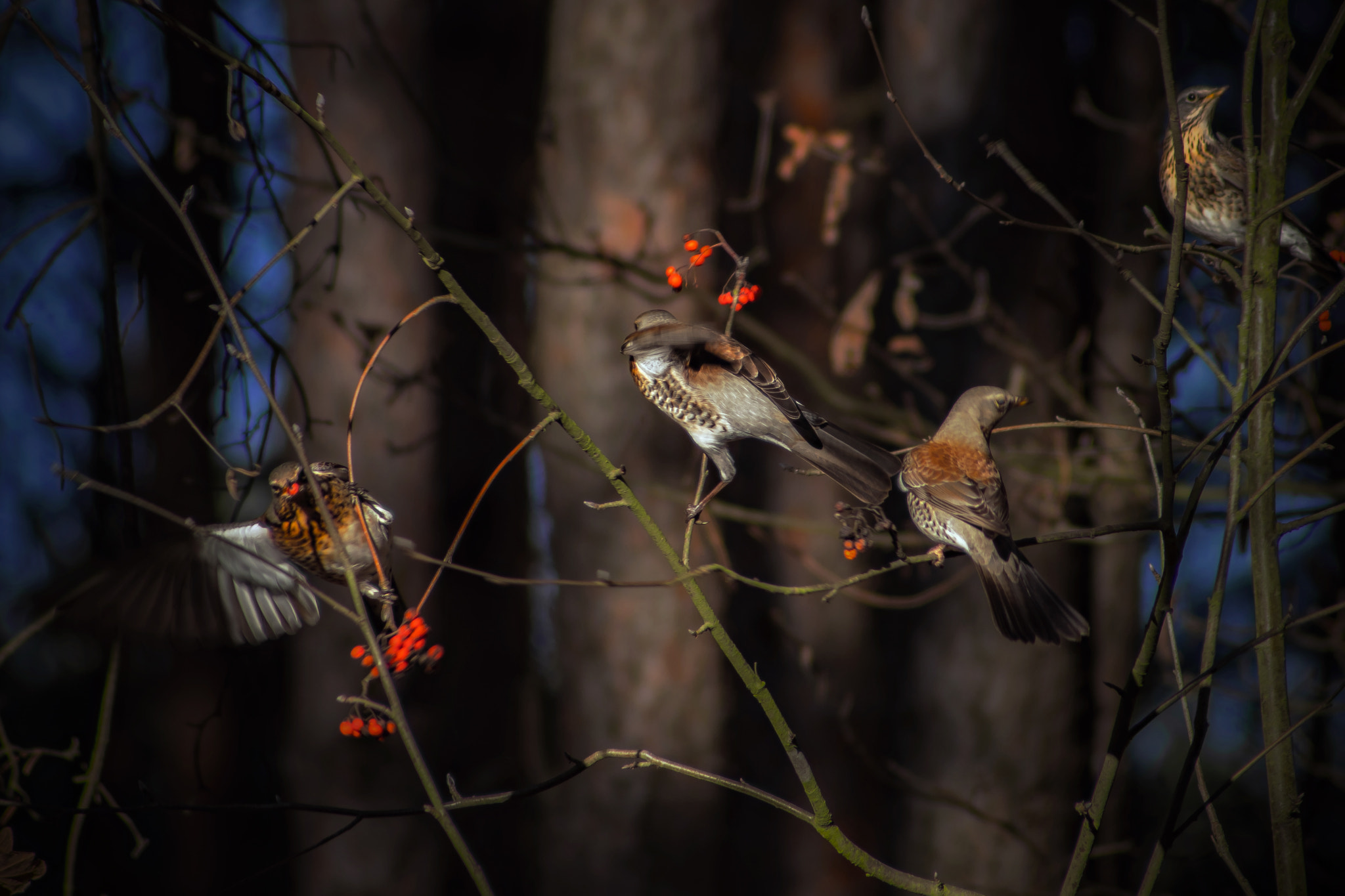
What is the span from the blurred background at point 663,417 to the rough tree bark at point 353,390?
1cm

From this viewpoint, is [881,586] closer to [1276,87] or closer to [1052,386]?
[1052,386]

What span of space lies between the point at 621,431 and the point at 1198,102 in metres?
1.91

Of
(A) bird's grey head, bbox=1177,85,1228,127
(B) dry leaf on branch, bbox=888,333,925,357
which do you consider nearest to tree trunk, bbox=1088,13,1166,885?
(B) dry leaf on branch, bbox=888,333,925,357

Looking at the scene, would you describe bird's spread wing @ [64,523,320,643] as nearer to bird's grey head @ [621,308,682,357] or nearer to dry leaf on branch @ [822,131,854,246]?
bird's grey head @ [621,308,682,357]

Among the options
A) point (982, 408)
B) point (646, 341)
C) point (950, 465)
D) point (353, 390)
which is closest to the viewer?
point (646, 341)

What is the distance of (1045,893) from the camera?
123 inches

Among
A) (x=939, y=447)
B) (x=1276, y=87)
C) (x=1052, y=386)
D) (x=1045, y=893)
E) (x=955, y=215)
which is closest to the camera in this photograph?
(x=1276, y=87)

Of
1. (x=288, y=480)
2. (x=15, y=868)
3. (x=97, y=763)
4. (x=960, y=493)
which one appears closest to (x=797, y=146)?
(x=960, y=493)

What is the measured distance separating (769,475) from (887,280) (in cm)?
99

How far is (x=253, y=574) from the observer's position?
1.51 m

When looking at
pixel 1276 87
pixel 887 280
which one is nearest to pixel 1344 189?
pixel 887 280

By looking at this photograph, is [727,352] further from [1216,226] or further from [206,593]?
[1216,226]

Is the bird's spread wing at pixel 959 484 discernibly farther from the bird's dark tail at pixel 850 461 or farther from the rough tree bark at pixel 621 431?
the rough tree bark at pixel 621 431

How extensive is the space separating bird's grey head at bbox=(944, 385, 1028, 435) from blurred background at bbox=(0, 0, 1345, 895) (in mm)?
681
